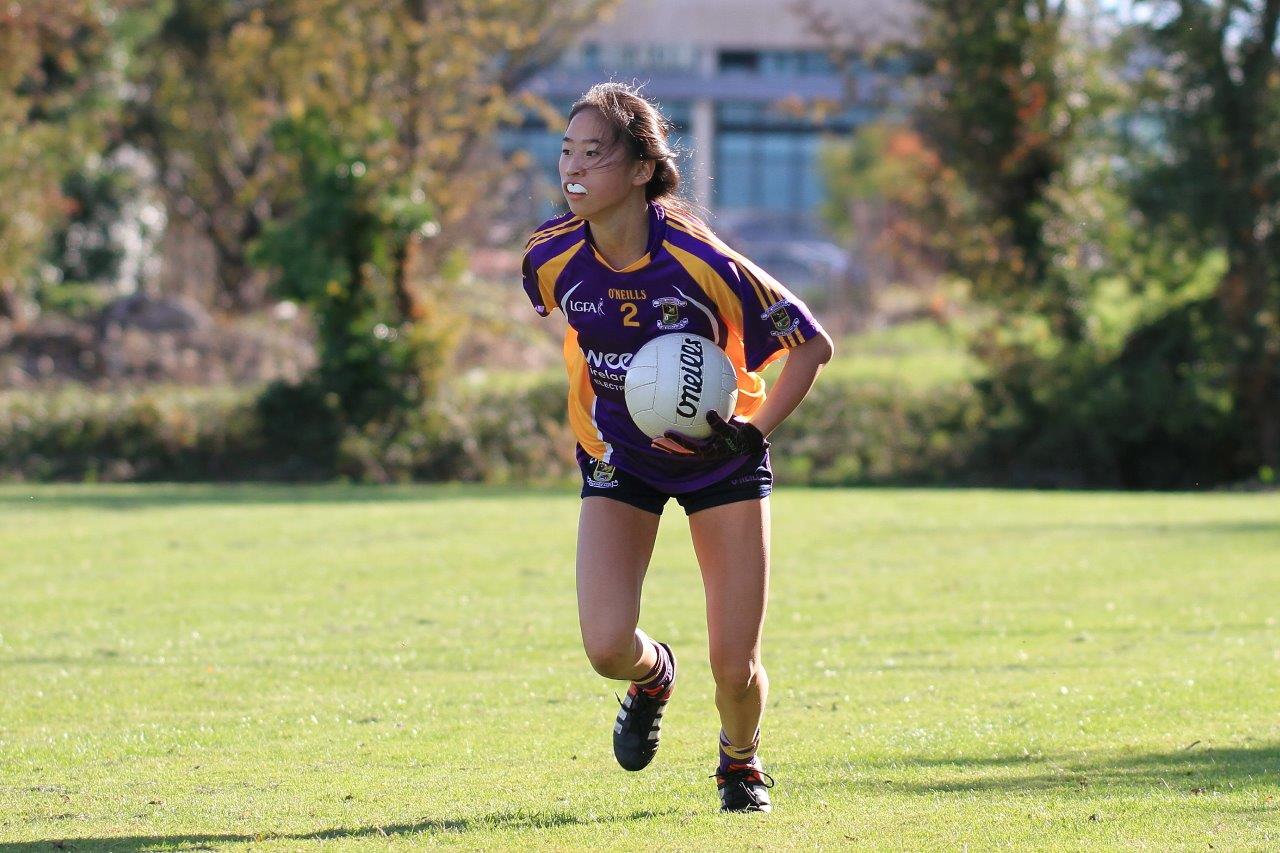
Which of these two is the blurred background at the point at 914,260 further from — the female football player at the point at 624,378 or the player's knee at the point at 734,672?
the player's knee at the point at 734,672

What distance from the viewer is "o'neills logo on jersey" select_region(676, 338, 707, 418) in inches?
211

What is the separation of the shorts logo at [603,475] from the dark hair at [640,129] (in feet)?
2.92

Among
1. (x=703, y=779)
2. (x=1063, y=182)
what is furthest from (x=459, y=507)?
(x=703, y=779)

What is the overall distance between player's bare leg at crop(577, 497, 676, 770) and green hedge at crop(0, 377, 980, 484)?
1625cm

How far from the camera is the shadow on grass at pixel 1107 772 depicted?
572cm

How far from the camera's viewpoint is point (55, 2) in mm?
24594

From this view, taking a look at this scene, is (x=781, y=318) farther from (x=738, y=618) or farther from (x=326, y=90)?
(x=326, y=90)

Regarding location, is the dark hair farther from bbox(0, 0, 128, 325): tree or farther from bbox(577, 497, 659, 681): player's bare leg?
bbox(0, 0, 128, 325): tree

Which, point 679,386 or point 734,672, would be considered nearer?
point 679,386

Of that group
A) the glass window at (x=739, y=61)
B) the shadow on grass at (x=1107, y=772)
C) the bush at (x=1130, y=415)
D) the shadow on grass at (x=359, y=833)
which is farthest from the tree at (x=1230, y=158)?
the glass window at (x=739, y=61)

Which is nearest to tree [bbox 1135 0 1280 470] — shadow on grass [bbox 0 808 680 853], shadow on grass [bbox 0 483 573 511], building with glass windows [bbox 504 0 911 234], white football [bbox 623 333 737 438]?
shadow on grass [bbox 0 483 573 511]

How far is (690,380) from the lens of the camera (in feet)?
17.6

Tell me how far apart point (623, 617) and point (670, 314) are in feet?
3.24

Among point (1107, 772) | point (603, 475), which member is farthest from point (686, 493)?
point (1107, 772)
